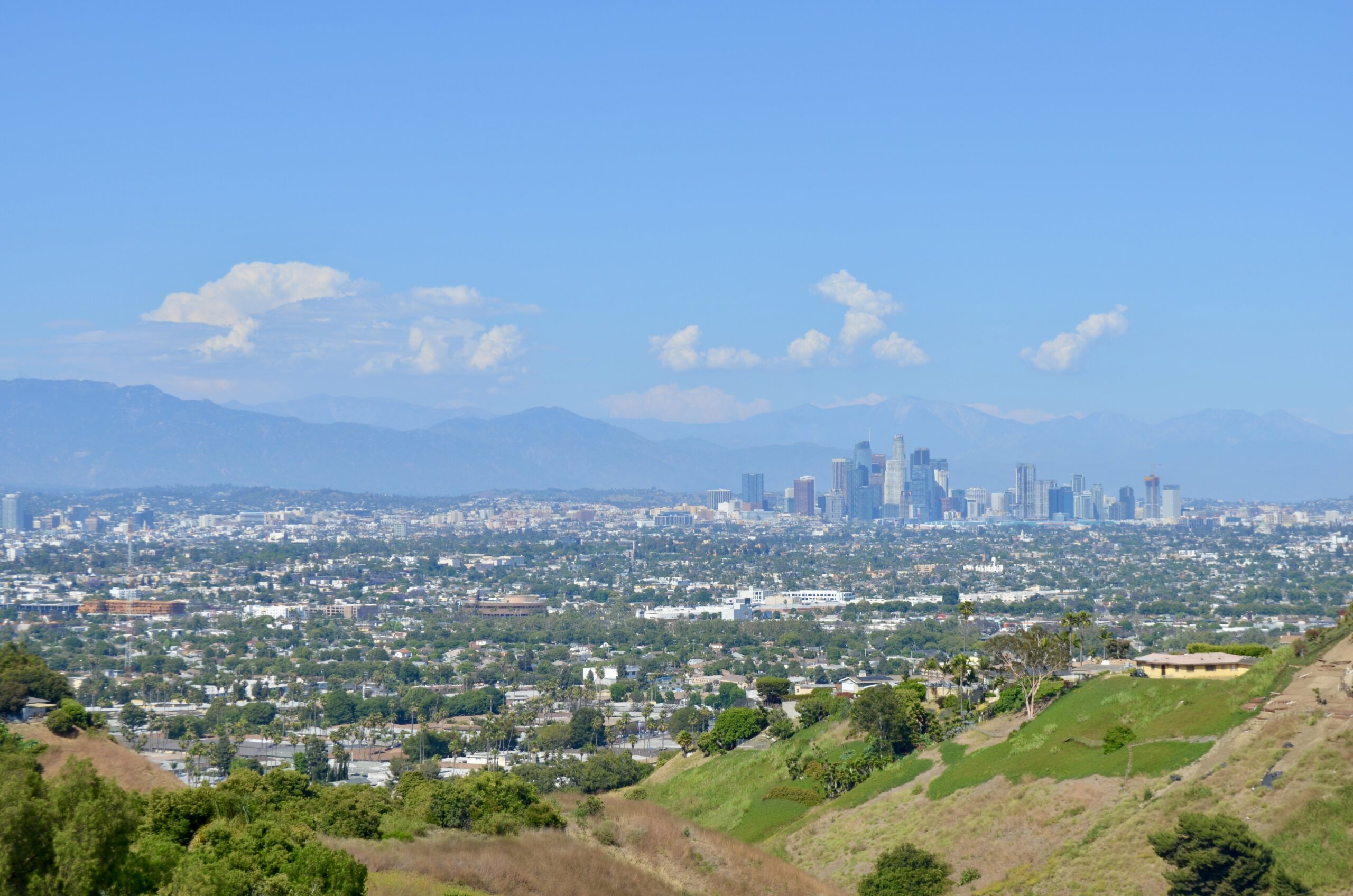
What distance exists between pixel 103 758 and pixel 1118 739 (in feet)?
77.5

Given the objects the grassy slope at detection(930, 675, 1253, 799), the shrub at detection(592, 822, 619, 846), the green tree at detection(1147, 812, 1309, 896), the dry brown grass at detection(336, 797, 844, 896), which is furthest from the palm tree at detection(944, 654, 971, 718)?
the green tree at detection(1147, 812, 1309, 896)

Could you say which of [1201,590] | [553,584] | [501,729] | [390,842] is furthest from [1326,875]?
[553,584]

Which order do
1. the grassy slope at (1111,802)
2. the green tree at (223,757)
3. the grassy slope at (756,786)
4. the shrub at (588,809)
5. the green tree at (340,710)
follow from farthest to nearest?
the green tree at (340,710)
the green tree at (223,757)
the grassy slope at (756,786)
the shrub at (588,809)
the grassy slope at (1111,802)

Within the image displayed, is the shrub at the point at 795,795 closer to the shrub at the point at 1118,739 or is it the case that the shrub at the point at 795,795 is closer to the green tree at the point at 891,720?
the green tree at the point at 891,720

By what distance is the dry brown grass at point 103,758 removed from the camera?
32969mm

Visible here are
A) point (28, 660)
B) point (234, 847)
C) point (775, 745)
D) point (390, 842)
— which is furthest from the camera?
point (775, 745)

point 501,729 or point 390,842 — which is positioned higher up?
point 390,842

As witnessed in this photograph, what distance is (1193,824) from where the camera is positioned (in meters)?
23.3

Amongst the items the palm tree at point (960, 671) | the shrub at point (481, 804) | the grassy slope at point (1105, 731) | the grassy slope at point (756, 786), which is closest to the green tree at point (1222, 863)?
the grassy slope at point (1105, 731)

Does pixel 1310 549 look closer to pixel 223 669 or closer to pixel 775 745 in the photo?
pixel 223 669

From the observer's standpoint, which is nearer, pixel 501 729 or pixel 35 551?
pixel 501 729

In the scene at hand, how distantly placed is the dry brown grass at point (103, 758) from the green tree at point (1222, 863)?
21.0 m

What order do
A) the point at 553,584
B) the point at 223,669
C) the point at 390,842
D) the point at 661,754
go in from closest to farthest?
→ 1. the point at 390,842
2. the point at 661,754
3. the point at 223,669
4. the point at 553,584

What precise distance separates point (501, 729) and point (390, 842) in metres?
41.2
